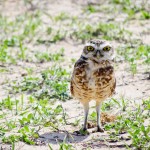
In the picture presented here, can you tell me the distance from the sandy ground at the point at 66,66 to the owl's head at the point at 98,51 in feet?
2.85

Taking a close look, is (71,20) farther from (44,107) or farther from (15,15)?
(44,107)

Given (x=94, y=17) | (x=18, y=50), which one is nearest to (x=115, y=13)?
(x=94, y=17)

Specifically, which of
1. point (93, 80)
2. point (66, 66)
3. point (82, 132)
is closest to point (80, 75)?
point (93, 80)

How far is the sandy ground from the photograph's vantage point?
680 cm

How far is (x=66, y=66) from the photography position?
9.88m

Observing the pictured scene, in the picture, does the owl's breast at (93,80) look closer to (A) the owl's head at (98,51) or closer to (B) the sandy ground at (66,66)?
(A) the owl's head at (98,51)

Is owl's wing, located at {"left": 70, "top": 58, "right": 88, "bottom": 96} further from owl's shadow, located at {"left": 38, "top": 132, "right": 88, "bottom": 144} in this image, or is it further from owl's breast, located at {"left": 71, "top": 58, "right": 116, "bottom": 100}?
owl's shadow, located at {"left": 38, "top": 132, "right": 88, "bottom": 144}

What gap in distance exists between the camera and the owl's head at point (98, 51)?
6.77 m

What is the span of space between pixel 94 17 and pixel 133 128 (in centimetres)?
606

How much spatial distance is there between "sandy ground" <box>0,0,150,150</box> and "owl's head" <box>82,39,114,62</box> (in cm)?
87

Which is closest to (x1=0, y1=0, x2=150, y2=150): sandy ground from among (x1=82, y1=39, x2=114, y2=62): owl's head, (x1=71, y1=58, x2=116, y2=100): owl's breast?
(x1=71, y1=58, x2=116, y2=100): owl's breast

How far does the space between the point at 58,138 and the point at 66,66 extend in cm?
301

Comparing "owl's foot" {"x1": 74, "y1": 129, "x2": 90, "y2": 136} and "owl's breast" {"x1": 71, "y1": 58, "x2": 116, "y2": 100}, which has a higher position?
"owl's breast" {"x1": 71, "y1": 58, "x2": 116, "y2": 100}

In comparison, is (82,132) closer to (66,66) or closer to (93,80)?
(93,80)
